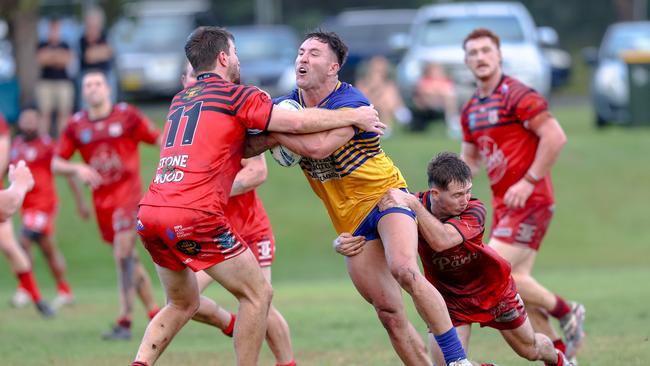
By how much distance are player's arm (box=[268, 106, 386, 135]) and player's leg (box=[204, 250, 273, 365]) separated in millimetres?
787

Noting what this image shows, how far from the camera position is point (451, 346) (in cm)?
670

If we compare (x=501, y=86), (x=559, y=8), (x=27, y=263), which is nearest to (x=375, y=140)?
(x=501, y=86)

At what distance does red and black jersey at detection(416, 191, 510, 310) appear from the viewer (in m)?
7.05

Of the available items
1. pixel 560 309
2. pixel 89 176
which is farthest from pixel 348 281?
pixel 560 309

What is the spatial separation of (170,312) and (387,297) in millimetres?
1342

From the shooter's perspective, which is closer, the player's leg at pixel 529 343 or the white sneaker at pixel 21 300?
the player's leg at pixel 529 343

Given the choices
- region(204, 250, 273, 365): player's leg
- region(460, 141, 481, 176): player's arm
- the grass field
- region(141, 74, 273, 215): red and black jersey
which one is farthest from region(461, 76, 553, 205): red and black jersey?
region(204, 250, 273, 365): player's leg

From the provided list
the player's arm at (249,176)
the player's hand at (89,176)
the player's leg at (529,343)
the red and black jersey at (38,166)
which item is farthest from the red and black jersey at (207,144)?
the red and black jersey at (38,166)

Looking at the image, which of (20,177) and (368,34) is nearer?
(20,177)

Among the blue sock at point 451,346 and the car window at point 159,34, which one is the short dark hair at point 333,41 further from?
the car window at point 159,34

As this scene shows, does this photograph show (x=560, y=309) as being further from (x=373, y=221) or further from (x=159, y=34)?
(x=159, y=34)

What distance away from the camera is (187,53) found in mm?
6961

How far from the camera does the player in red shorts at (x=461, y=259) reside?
693cm

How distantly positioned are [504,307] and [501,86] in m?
2.38
